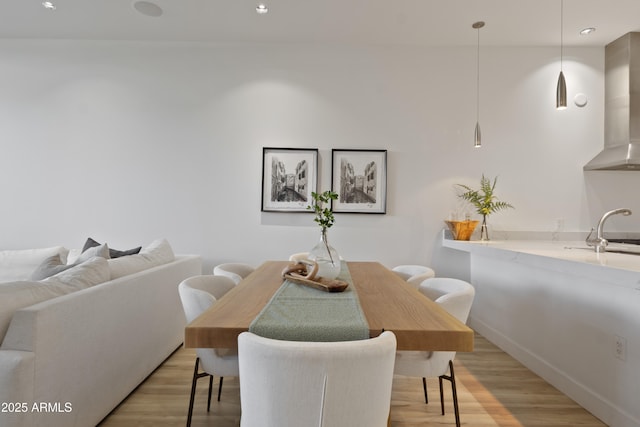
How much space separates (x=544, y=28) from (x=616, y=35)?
2.66 ft

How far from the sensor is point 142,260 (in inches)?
96.6

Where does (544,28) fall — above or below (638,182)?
above

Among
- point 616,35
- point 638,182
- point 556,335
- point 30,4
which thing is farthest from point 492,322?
point 30,4

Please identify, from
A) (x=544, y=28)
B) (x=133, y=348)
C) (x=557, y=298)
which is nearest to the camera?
(x=133, y=348)

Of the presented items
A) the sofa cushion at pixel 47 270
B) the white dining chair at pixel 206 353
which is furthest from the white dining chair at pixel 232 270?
the sofa cushion at pixel 47 270

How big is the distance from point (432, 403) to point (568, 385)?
918 mm

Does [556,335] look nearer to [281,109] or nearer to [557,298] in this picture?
[557,298]

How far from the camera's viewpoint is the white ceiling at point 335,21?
2924mm

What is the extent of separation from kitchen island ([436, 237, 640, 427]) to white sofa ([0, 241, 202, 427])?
250cm

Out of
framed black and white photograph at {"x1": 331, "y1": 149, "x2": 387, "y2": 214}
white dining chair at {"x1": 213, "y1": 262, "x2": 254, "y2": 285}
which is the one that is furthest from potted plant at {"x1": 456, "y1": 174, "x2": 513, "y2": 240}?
white dining chair at {"x1": 213, "y1": 262, "x2": 254, "y2": 285}

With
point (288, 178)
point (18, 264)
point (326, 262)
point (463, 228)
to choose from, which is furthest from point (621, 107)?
point (18, 264)

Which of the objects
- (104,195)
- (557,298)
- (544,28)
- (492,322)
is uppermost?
(544,28)

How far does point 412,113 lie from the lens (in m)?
3.62

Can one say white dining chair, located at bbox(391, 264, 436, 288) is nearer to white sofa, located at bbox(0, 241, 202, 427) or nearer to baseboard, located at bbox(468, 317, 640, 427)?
baseboard, located at bbox(468, 317, 640, 427)
